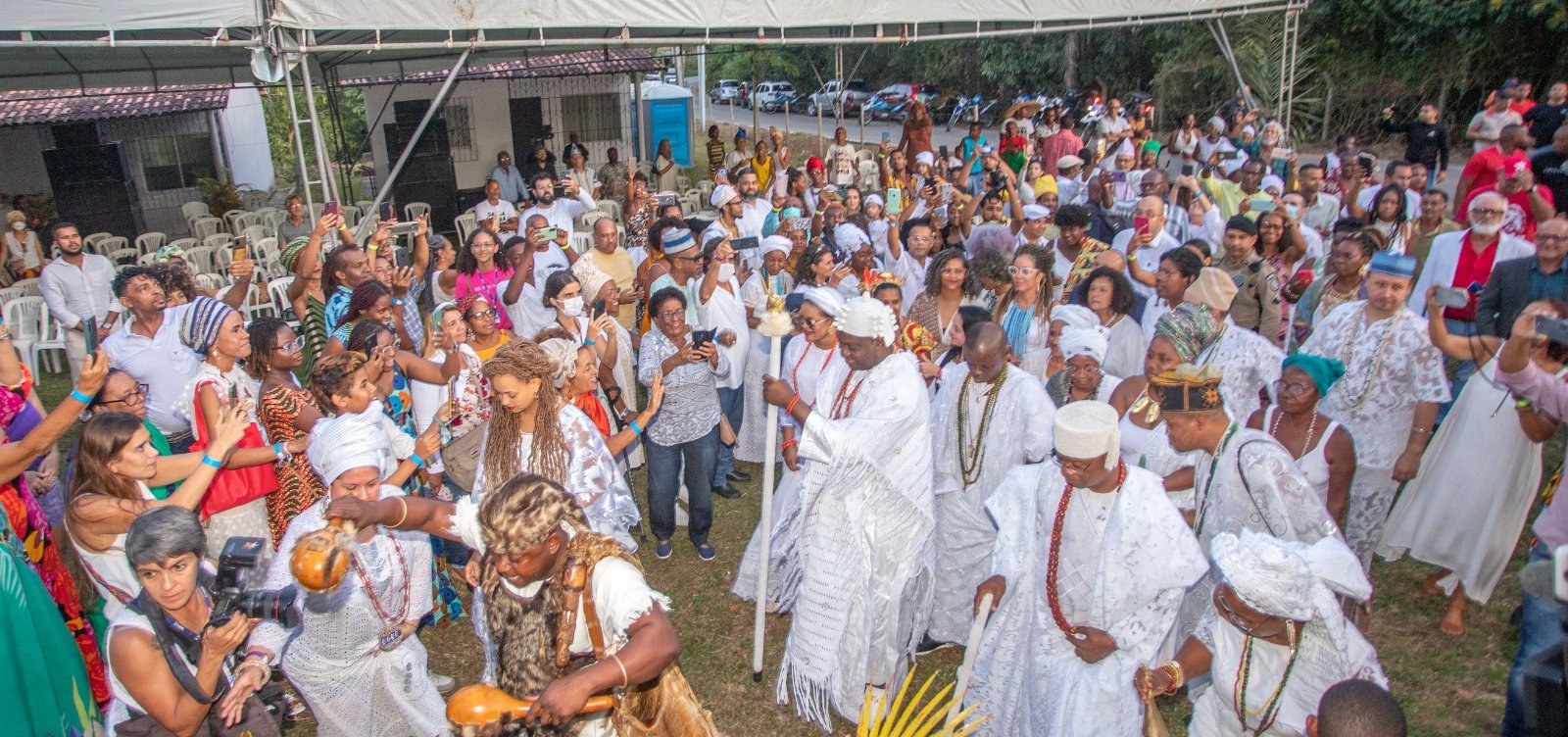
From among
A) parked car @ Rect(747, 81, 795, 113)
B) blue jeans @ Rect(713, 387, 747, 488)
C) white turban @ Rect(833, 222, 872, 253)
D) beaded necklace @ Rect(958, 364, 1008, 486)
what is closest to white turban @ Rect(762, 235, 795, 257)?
white turban @ Rect(833, 222, 872, 253)

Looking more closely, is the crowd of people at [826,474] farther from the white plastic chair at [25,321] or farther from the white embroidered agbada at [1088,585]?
the white plastic chair at [25,321]

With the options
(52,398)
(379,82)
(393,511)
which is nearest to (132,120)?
(379,82)

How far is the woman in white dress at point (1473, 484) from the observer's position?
4.96m

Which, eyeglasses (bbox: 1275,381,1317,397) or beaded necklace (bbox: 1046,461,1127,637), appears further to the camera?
eyeglasses (bbox: 1275,381,1317,397)

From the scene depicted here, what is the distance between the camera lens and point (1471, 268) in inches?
256

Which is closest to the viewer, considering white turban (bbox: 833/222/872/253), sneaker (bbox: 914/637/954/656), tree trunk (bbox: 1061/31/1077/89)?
sneaker (bbox: 914/637/954/656)

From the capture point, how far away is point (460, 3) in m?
8.61

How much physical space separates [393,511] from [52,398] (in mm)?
8636

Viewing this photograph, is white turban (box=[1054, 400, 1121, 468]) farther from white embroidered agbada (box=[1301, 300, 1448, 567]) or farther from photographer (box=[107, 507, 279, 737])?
photographer (box=[107, 507, 279, 737])

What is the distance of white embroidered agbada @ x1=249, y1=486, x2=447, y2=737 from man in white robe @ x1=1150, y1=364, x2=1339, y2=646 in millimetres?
3010

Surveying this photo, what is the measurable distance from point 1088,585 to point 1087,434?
2.04 feet

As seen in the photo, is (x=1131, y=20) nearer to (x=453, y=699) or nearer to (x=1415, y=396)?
(x=1415, y=396)

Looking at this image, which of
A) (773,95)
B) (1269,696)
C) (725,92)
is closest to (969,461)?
(1269,696)

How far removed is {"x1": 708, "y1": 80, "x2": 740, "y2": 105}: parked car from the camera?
141 feet
